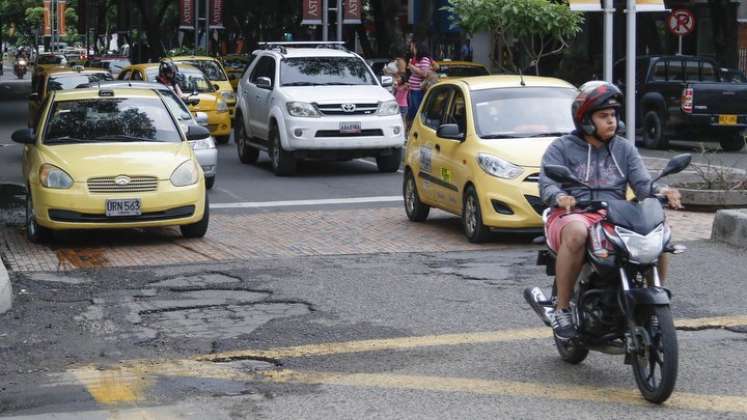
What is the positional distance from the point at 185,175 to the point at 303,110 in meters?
7.25

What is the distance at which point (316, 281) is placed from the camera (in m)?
10.8

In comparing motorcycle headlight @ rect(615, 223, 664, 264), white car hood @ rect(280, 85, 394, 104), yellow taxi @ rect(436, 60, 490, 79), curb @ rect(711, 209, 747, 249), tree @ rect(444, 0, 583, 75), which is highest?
tree @ rect(444, 0, 583, 75)

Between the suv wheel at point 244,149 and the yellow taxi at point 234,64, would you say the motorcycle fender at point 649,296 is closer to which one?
the suv wheel at point 244,149

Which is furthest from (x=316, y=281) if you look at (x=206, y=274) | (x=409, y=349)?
(x=409, y=349)

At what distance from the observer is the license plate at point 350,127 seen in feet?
66.6

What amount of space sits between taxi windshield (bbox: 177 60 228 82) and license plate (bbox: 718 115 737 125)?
10.6 meters

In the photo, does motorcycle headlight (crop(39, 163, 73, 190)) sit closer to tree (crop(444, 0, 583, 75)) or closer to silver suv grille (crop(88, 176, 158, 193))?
silver suv grille (crop(88, 176, 158, 193))

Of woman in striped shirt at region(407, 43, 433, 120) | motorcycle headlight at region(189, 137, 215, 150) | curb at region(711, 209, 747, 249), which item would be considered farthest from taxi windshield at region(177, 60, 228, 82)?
curb at region(711, 209, 747, 249)

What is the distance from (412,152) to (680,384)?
312 inches

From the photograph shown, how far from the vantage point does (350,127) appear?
20.3 metres

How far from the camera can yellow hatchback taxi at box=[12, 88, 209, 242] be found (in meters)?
12.7

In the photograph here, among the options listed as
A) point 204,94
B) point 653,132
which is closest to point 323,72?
point 204,94

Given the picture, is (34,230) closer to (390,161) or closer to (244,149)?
(390,161)

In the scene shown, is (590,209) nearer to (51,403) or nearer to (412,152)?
(51,403)
